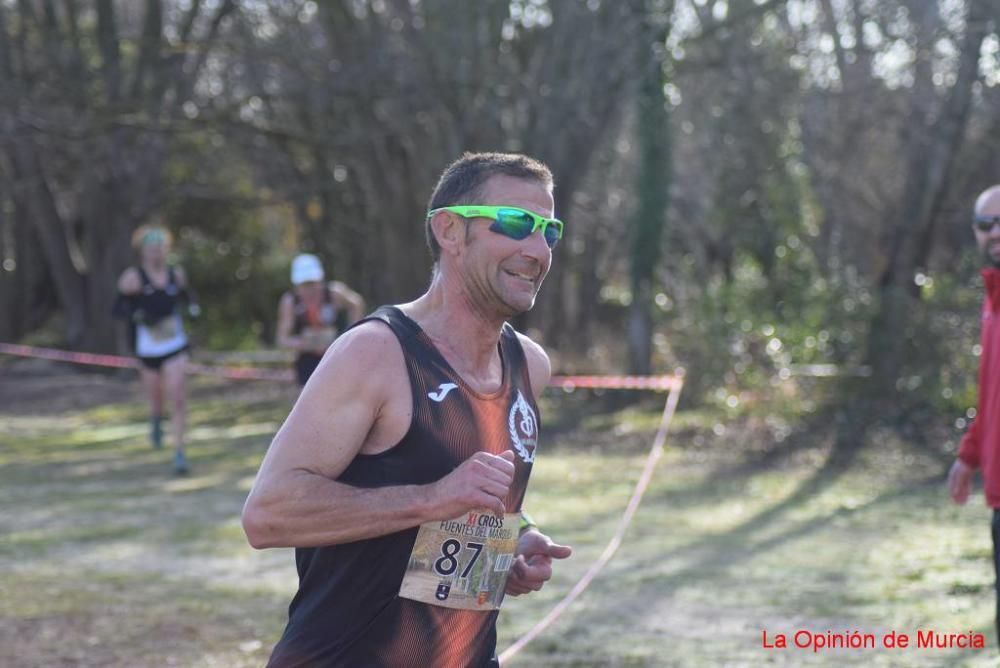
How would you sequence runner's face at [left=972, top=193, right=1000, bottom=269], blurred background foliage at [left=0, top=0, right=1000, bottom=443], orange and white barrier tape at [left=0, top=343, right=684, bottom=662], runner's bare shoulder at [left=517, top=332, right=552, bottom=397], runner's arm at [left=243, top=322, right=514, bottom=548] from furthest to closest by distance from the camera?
blurred background foliage at [left=0, top=0, right=1000, bottom=443] → orange and white barrier tape at [left=0, top=343, right=684, bottom=662] → runner's face at [left=972, top=193, right=1000, bottom=269] → runner's bare shoulder at [left=517, top=332, right=552, bottom=397] → runner's arm at [left=243, top=322, right=514, bottom=548]

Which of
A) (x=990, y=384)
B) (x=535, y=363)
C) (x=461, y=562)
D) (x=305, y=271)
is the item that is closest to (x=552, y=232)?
(x=535, y=363)

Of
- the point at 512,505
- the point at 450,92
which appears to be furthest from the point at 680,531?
the point at 450,92

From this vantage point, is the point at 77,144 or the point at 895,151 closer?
the point at 77,144

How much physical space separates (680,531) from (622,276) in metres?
27.5

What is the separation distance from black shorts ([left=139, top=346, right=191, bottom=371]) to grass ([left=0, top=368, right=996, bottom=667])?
3.03 feet

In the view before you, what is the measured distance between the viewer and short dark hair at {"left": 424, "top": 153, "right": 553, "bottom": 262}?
3133 millimetres

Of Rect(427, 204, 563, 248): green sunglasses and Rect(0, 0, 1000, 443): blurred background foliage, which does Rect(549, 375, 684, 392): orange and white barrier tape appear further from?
Rect(427, 204, 563, 248): green sunglasses

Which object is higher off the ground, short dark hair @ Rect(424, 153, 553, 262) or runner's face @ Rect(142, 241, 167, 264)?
short dark hair @ Rect(424, 153, 553, 262)

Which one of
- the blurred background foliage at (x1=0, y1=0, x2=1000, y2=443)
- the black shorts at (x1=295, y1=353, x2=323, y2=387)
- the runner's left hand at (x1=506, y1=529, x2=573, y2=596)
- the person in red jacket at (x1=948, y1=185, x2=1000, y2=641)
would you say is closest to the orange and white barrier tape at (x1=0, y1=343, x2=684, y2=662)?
the blurred background foliage at (x1=0, y1=0, x2=1000, y2=443)

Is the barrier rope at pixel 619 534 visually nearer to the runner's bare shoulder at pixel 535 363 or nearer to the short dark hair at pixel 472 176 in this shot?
the runner's bare shoulder at pixel 535 363

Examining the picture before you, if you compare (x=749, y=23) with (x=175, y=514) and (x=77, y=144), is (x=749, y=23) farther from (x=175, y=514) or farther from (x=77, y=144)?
(x=175, y=514)

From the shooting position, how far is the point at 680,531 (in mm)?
9203

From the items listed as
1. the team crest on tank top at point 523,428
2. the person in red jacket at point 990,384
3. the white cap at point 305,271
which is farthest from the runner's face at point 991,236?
the white cap at point 305,271

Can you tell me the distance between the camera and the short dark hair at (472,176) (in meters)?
3.13
